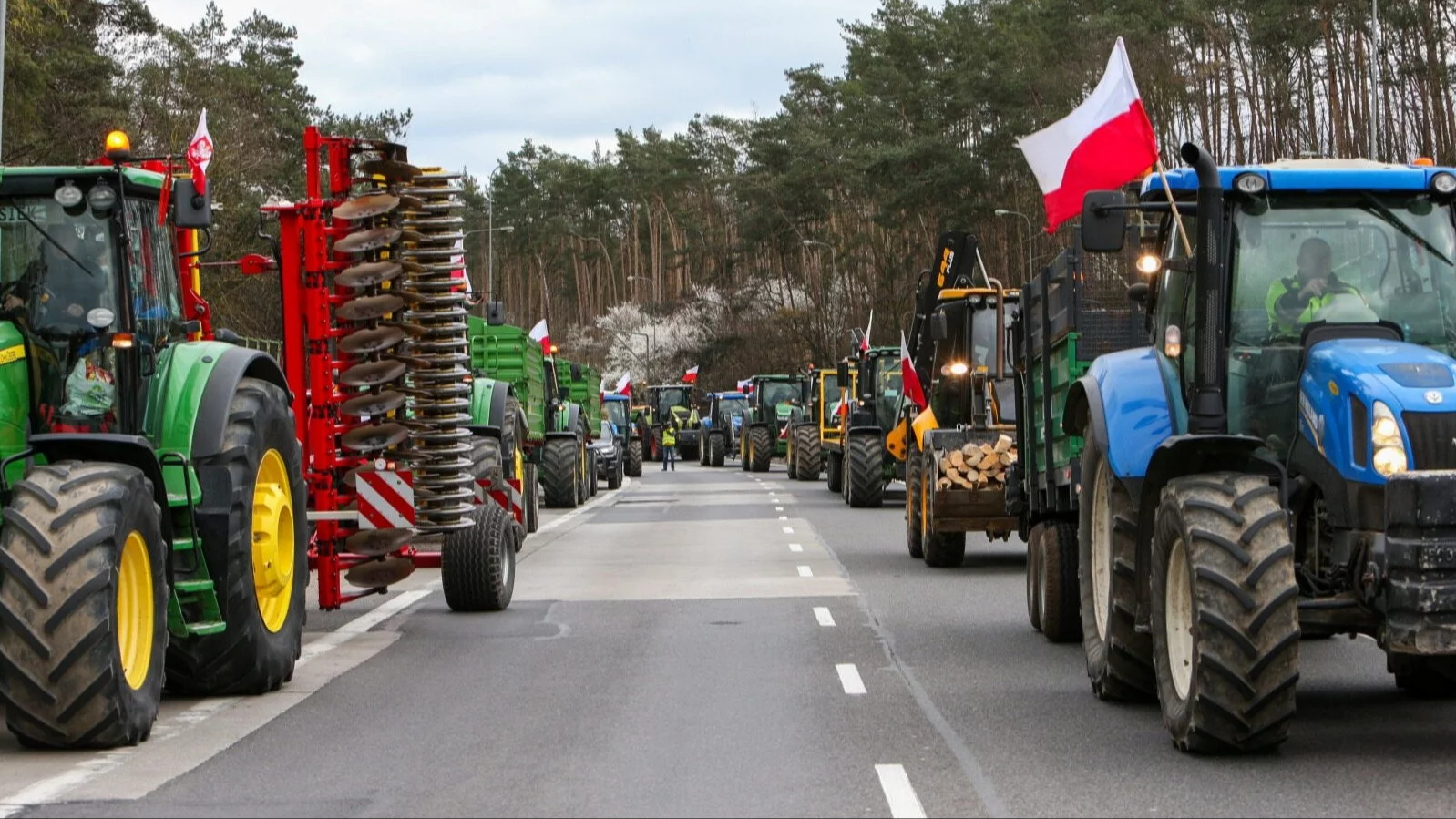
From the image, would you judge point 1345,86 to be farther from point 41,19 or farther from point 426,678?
point 426,678

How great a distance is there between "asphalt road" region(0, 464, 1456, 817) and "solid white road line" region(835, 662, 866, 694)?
0.11 ft

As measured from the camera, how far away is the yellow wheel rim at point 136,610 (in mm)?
9195

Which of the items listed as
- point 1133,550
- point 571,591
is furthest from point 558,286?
point 1133,550

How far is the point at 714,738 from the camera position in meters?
9.27

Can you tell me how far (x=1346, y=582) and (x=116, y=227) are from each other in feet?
19.9

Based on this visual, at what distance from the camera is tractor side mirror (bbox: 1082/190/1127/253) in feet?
29.5

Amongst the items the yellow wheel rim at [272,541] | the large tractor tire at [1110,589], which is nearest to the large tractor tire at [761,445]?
Answer: the yellow wheel rim at [272,541]

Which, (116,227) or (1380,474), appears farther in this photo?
(116,227)

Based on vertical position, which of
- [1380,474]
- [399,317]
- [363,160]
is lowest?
[1380,474]

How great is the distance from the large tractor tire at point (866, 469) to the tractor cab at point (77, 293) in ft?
74.8

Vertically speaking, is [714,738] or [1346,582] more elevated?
[1346,582]

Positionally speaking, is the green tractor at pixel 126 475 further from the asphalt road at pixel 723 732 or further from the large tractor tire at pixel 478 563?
the large tractor tire at pixel 478 563

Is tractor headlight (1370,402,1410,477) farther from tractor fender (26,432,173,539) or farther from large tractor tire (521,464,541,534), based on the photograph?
large tractor tire (521,464,541,534)

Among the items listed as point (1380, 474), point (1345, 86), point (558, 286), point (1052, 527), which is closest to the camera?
point (1380, 474)
